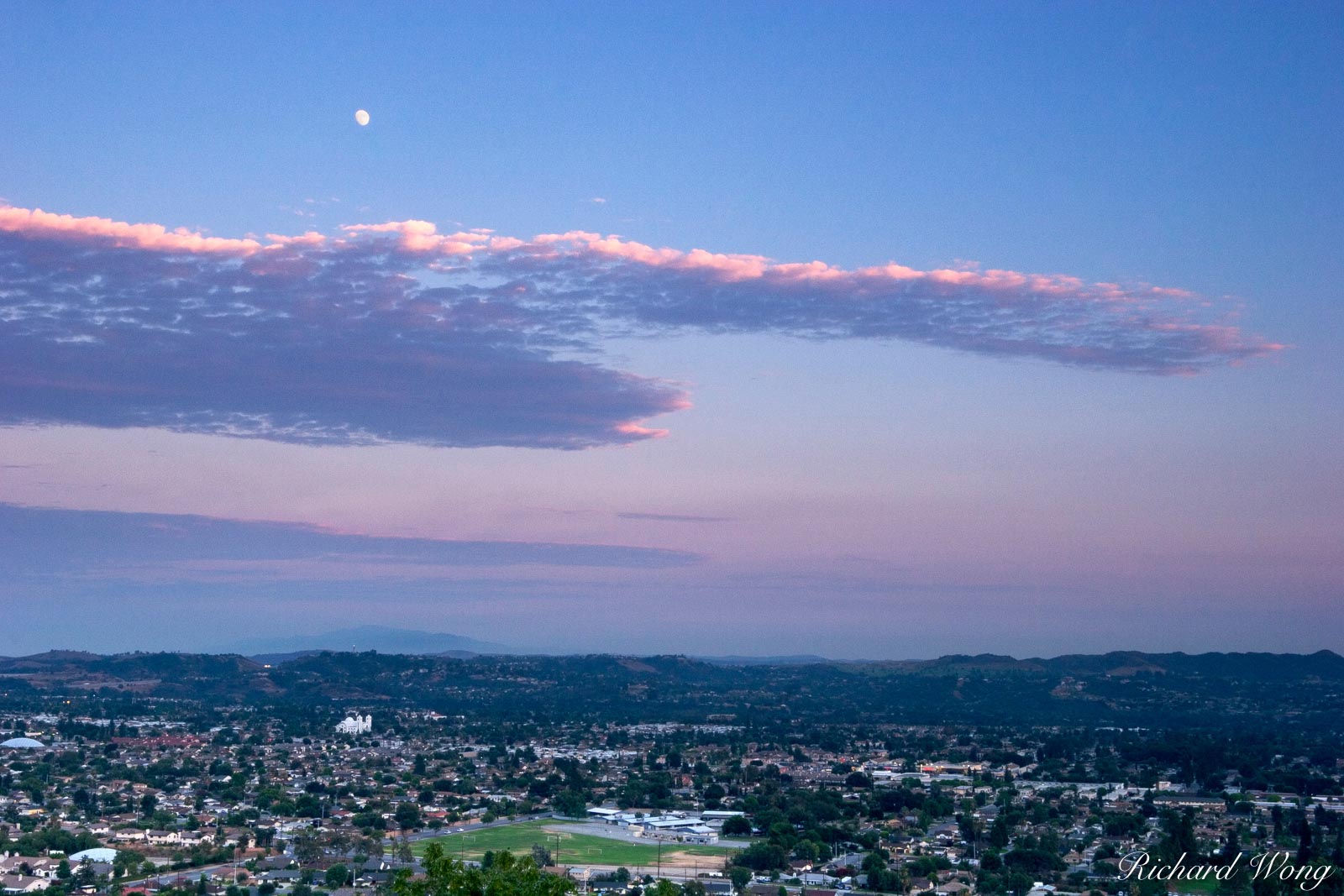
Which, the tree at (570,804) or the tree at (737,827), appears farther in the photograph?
the tree at (570,804)

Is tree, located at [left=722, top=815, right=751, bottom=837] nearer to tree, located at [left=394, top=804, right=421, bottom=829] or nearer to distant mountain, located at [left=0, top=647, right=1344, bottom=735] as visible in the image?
tree, located at [left=394, top=804, right=421, bottom=829]

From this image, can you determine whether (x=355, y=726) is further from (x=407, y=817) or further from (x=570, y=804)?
(x=407, y=817)

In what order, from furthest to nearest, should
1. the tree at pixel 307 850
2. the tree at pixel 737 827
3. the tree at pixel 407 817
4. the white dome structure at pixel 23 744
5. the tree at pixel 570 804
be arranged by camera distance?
the white dome structure at pixel 23 744 → the tree at pixel 570 804 → the tree at pixel 407 817 → the tree at pixel 737 827 → the tree at pixel 307 850

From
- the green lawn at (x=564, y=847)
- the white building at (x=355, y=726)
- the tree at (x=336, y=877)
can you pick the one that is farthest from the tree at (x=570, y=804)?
the white building at (x=355, y=726)

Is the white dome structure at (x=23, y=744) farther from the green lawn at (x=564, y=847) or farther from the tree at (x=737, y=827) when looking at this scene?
the tree at (x=737, y=827)

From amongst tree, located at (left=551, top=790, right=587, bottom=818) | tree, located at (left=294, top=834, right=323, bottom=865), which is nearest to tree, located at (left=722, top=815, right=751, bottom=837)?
tree, located at (left=551, top=790, right=587, bottom=818)
